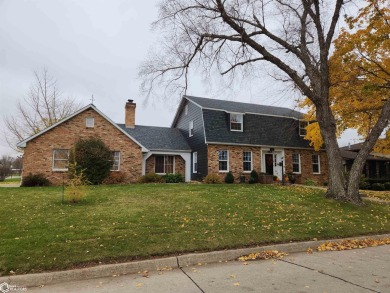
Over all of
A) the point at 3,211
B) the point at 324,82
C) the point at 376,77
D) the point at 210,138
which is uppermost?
the point at 376,77

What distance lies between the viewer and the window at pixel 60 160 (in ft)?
60.6

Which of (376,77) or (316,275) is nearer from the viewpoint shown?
(316,275)

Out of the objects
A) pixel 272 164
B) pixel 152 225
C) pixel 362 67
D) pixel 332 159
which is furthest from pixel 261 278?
pixel 272 164

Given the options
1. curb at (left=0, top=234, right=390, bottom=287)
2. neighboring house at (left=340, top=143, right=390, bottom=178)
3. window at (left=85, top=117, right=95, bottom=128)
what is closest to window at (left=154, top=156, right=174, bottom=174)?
window at (left=85, top=117, right=95, bottom=128)

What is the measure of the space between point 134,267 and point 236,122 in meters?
19.0

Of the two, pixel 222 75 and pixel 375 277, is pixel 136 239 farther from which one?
pixel 222 75

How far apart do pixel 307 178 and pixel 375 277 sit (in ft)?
67.4

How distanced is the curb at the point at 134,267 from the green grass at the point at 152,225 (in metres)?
0.27

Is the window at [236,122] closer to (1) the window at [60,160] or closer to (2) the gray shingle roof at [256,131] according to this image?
(2) the gray shingle roof at [256,131]

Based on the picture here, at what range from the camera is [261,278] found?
15.2 feet

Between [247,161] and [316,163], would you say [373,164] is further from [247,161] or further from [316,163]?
[247,161]

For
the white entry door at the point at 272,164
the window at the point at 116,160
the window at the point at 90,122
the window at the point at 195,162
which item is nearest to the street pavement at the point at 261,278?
the window at the point at 116,160

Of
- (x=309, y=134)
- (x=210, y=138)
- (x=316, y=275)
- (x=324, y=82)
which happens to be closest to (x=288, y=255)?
(x=316, y=275)

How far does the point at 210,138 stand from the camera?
21.2 metres
